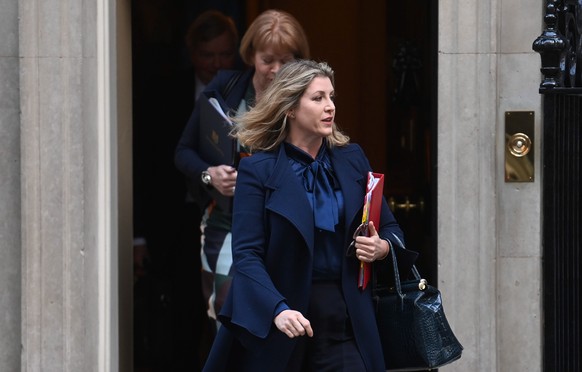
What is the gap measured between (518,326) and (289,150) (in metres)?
1.86

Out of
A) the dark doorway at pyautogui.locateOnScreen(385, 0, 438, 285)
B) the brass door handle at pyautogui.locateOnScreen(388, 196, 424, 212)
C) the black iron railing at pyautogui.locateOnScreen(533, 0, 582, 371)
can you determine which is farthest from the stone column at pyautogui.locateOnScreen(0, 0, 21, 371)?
the black iron railing at pyautogui.locateOnScreen(533, 0, 582, 371)

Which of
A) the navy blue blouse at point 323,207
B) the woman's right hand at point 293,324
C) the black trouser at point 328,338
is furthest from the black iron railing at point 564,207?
the woman's right hand at point 293,324

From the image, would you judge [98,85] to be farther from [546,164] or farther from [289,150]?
[546,164]

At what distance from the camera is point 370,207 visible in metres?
5.14

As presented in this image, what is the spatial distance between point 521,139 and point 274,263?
184 centimetres

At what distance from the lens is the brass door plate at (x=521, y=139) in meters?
6.47

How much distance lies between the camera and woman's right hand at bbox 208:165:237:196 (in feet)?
21.7

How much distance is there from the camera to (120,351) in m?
6.98

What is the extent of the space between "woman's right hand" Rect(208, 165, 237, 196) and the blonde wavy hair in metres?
1.22

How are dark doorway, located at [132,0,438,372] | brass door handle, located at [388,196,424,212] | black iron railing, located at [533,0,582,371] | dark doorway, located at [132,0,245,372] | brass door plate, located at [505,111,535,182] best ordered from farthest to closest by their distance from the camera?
dark doorway, located at [132,0,245,372] → dark doorway, located at [132,0,438,372] → brass door handle, located at [388,196,424,212] → brass door plate, located at [505,111,535,182] → black iron railing, located at [533,0,582,371]

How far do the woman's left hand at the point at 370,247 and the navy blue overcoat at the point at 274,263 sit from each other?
4.1 inches

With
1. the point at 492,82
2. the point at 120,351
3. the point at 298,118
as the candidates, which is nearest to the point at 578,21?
the point at 492,82

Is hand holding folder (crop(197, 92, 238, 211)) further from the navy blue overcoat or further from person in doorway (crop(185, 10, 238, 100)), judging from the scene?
the navy blue overcoat

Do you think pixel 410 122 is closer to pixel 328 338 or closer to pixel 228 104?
pixel 228 104
